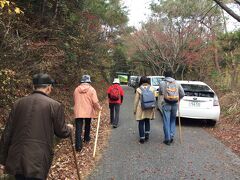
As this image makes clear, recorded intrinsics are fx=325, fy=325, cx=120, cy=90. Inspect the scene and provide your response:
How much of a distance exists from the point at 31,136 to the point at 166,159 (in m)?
4.31

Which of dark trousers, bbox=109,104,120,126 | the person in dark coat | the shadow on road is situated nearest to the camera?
the person in dark coat

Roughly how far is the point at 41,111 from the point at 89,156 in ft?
13.8

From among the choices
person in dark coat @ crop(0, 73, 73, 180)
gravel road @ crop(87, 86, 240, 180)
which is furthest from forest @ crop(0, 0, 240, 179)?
person in dark coat @ crop(0, 73, 73, 180)

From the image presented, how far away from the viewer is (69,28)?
606 inches

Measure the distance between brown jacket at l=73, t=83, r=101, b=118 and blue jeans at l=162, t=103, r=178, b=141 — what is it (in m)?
1.90

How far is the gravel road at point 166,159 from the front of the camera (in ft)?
21.0

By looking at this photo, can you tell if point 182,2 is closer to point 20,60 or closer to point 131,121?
point 131,121

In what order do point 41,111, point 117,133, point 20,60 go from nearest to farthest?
point 41,111 < point 20,60 < point 117,133

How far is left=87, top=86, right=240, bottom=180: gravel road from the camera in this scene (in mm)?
6414

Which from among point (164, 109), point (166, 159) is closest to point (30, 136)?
point (166, 159)

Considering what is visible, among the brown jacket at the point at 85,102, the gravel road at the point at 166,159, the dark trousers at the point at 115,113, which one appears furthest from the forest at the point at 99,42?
the dark trousers at the point at 115,113

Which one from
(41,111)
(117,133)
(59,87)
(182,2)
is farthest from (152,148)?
(182,2)

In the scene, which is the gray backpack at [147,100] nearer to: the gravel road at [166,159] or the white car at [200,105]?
the gravel road at [166,159]

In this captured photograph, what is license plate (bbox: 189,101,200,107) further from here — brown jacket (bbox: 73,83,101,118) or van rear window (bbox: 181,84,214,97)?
brown jacket (bbox: 73,83,101,118)
